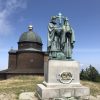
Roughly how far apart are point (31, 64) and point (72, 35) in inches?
1054

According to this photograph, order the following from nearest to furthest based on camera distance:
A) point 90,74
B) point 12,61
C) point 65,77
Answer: point 65,77 → point 90,74 → point 12,61

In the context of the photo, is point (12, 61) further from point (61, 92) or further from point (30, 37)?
point (61, 92)

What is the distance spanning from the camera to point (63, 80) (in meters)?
10.1

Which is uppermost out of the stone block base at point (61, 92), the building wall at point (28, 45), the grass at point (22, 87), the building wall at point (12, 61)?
the building wall at point (28, 45)

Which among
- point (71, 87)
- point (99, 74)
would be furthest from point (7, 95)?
point (99, 74)

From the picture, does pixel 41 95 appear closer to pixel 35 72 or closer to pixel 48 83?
pixel 48 83

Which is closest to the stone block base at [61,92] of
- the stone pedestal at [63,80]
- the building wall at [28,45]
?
the stone pedestal at [63,80]

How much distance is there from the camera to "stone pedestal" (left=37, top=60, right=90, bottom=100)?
979 cm

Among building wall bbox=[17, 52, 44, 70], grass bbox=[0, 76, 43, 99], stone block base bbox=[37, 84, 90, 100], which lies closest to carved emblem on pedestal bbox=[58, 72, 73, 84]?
stone block base bbox=[37, 84, 90, 100]

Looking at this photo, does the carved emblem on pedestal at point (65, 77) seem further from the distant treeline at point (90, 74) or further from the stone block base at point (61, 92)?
the distant treeline at point (90, 74)

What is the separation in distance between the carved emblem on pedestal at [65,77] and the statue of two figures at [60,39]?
904 millimetres

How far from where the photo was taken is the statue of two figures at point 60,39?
34.9ft

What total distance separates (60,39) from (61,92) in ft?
9.62

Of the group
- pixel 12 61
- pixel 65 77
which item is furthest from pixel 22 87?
pixel 12 61
